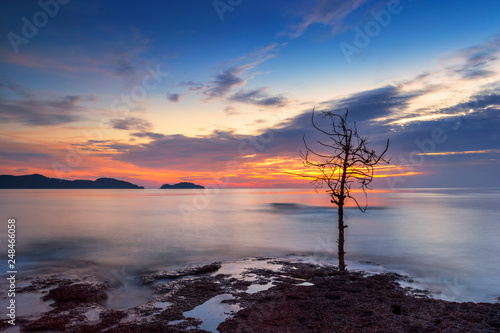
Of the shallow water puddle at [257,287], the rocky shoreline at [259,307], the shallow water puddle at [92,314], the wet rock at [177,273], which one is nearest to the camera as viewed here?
the rocky shoreline at [259,307]

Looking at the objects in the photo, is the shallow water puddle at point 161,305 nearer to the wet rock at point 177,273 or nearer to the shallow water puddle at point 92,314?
the shallow water puddle at point 92,314

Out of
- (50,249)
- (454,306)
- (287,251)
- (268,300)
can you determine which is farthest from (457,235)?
(50,249)

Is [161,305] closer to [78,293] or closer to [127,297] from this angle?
[127,297]

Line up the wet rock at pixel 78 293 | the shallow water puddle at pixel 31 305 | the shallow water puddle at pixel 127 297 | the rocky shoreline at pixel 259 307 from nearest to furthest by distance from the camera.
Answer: the rocky shoreline at pixel 259 307
the shallow water puddle at pixel 31 305
the shallow water puddle at pixel 127 297
the wet rock at pixel 78 293

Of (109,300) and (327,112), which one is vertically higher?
(327,112)

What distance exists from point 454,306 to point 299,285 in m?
5.24

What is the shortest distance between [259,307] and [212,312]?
5.00ft

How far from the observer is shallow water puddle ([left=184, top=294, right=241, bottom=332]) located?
854 cm

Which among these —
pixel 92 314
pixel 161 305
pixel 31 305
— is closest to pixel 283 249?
pixel 161 305

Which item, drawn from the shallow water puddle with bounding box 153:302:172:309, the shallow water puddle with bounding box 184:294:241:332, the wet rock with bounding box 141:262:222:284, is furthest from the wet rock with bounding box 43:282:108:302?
the shallow water puddle with bounding box 184:294:241:332

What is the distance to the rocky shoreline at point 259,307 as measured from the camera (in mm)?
8062

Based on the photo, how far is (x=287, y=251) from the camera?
70.2 feet

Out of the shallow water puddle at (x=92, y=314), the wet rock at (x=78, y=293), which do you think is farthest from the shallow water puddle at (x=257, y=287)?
the wet rock at (x=78, y=293)

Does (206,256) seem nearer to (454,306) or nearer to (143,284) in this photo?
(143,284)
